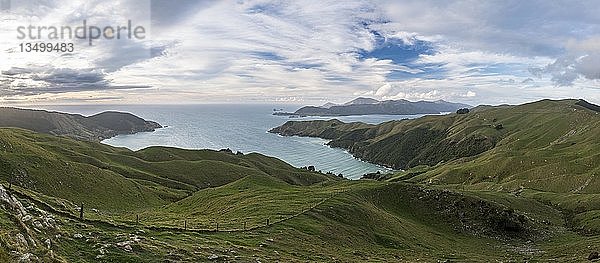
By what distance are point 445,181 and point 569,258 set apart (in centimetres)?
10856

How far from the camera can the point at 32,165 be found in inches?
2933

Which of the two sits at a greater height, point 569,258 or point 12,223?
point 12,223

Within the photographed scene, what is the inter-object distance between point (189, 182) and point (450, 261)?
10418 cm

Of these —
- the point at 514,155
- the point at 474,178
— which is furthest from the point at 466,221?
the point at 514,155

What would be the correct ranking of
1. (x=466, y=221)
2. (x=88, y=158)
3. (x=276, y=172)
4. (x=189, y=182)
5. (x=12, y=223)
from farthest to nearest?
(x=276, y=172) < (x=189, y=182) < (x=88, y=158) < (x=466, y=221) < (x=12, y=223)

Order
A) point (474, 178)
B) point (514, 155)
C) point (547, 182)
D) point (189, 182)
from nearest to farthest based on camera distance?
point (547, 182)
point (189, 182)
point (474, 178)
point (514, 155)

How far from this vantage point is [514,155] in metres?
151

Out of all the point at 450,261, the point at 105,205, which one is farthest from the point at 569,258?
the point at 105,205

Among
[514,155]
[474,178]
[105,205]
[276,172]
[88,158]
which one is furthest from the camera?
[276,172]

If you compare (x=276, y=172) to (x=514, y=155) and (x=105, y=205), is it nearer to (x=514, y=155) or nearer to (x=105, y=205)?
(x=514, y=155)

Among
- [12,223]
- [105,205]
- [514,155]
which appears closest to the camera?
[12,223]

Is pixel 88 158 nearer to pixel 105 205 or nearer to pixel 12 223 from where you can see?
pixel 105 205

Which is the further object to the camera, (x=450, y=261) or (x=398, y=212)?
(x=398, y=212)

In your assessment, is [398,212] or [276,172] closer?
[398,212]
